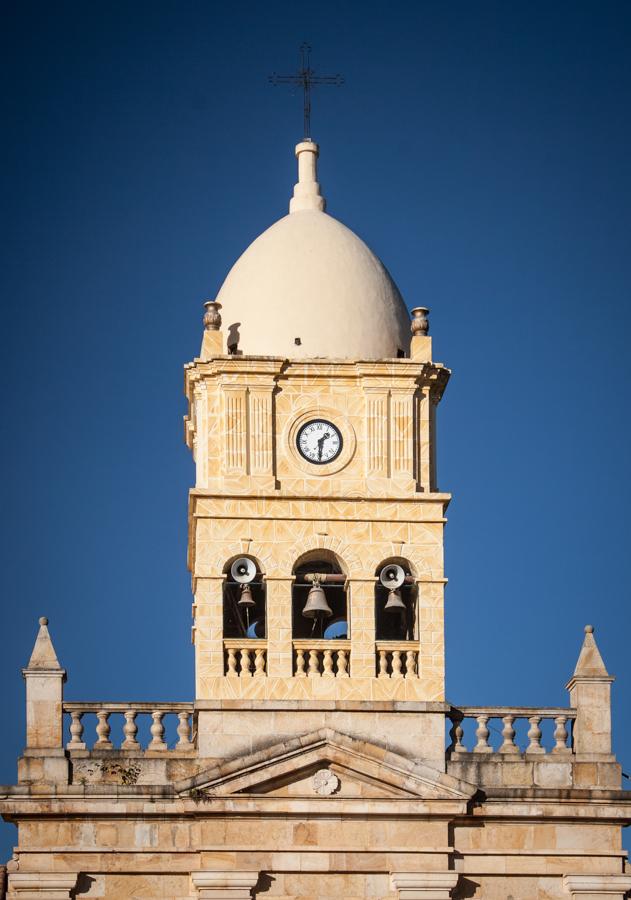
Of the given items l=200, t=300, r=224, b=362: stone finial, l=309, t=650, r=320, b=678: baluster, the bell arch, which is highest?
l=200, t=300, r=224, b=362: stone finial

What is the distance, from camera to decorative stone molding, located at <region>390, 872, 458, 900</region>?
166 ft

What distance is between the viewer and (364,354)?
53625 millimetres

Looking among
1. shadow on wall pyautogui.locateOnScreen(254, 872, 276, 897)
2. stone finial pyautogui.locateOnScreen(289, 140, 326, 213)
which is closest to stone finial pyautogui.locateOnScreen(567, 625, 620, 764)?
shadow on wall pyautogui.locateOnScreen(254, 872, 276, 897)

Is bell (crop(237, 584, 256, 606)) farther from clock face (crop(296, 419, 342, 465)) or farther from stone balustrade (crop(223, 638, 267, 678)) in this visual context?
clock face (crop(296, 419, 342, 465))

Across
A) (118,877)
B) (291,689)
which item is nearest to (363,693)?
(291,689)

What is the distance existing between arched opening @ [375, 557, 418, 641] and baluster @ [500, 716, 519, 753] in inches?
75.5

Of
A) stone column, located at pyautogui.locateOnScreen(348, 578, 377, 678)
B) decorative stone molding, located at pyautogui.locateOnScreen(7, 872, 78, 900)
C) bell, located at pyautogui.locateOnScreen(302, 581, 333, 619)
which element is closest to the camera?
decorative stone molding, located at pyautogui.locateOnScreen(7, 872, 78, 900)

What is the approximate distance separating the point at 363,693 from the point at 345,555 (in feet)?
7.32

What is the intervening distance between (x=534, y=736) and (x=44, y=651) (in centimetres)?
761

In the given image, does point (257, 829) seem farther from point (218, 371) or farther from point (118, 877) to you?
point (218, 371)

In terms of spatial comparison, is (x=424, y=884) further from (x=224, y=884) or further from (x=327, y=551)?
(x=327, y=551)

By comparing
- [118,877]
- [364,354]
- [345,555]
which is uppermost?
[364,354]

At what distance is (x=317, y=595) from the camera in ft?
172

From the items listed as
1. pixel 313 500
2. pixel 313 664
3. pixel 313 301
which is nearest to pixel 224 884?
pixel 313 664
